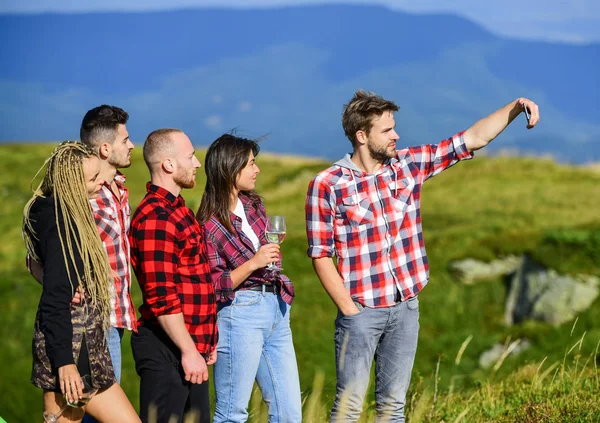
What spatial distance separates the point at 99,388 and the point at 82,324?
324 millimetres

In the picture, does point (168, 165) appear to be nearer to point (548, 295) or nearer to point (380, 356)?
point (380, 356)

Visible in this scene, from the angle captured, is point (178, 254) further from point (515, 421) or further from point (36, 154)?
point (36, 154)

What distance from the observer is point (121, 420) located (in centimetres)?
418

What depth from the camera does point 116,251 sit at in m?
4.83

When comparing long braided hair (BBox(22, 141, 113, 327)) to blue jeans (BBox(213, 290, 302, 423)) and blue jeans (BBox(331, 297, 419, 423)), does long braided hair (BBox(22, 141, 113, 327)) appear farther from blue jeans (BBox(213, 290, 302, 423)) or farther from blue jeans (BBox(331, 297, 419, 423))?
blue jeans (BBox(331, 297, 419, 423))

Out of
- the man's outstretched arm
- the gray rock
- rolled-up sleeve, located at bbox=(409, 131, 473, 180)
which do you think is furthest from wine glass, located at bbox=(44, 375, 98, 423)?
the gray rock

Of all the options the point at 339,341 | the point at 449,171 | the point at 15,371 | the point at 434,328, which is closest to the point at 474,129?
the point at 339,341

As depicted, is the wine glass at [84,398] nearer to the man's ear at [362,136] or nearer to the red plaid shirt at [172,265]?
the red plaid shirt at [172,265]

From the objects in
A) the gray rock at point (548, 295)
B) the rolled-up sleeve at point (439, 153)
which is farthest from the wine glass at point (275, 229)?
the gray rock at point (548, 295)

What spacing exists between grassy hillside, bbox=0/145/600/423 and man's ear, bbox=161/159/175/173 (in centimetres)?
282

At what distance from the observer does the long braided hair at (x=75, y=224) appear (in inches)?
163

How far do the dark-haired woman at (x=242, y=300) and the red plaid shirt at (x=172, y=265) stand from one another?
211 mm

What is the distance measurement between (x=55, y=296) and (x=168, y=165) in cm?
108

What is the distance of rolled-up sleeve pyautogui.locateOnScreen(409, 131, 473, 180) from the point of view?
18.3 feet
